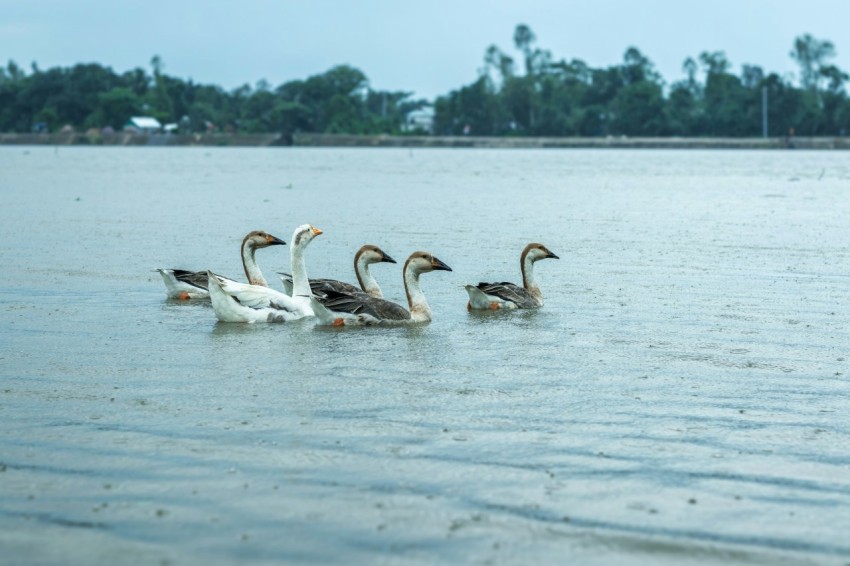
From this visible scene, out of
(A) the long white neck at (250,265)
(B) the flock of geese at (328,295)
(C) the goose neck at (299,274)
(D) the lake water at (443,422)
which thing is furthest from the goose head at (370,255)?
(A) the long white neck at (250,265)

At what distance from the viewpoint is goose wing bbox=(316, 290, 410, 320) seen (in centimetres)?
1332

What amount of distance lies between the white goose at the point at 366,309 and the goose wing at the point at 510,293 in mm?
1020

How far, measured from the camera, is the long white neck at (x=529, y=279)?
14.9m

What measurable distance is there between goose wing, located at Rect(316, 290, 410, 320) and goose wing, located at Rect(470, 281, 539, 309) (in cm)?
130

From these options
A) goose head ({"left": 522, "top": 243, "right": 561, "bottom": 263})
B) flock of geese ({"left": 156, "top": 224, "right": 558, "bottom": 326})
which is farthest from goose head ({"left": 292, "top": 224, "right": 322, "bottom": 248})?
goose head ({"left": 522, "top": 243, "right": 561, "bottom": 263})

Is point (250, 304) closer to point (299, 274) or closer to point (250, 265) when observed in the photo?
point (299, 274)

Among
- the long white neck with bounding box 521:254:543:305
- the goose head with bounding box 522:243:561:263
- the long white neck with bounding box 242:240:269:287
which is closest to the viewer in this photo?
the long white neck with bounding box 521:254:543:305

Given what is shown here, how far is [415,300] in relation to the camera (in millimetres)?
13625

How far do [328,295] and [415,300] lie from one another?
918 millimetres

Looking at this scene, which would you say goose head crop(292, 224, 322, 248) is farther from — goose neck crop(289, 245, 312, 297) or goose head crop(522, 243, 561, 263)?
goose head crop(522, 243, 561, 263)

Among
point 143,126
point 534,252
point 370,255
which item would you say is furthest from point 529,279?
point 143,126

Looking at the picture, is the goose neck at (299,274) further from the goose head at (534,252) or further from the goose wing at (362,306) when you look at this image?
the goose head at (534,252)

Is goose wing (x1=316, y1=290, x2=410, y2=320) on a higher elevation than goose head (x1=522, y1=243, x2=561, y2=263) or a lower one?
lower

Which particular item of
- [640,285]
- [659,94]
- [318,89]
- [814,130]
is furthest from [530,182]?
[318,89]
